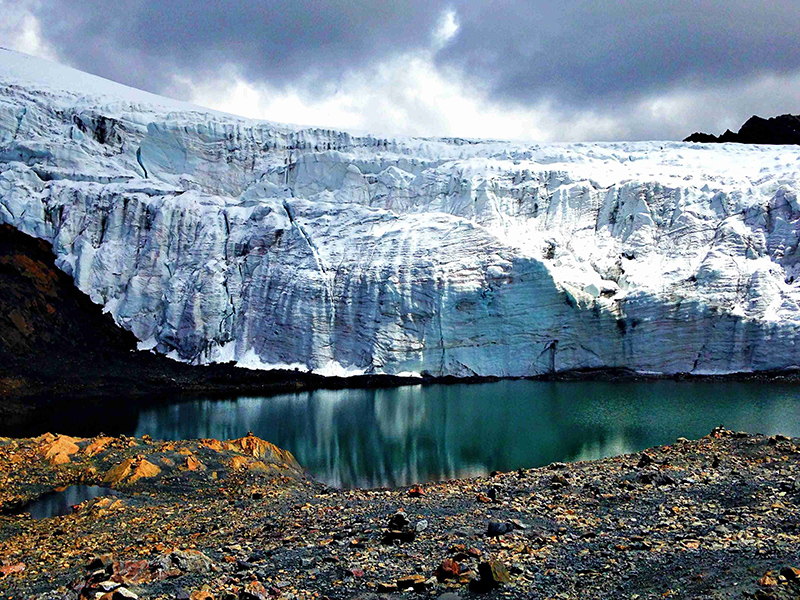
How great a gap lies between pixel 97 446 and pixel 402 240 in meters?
33.6

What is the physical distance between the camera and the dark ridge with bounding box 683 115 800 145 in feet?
228

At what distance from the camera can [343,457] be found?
81.3 feet

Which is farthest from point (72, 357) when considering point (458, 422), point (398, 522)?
point (398, 522)

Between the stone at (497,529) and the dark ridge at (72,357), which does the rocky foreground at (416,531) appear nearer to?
the stone at (497,529)

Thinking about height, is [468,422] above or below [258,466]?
below

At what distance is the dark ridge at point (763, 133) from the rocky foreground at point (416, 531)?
6324 centimetres

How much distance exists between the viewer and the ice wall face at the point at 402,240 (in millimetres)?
45750

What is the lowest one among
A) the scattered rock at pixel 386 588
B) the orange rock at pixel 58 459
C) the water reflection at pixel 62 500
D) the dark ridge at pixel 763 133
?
the water reflection at pixel 62 500

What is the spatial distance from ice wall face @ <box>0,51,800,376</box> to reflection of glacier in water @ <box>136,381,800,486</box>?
17.9ft

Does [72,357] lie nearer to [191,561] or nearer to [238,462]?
[238,462]

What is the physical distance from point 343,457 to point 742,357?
31.0m

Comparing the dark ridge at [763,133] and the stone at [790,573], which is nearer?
the stone at [790,573]

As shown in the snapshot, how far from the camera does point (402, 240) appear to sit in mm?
50219

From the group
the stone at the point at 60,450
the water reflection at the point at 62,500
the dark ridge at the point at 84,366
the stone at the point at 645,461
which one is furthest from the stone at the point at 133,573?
the dark ridge at the point at 84,366
